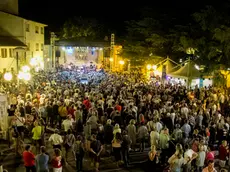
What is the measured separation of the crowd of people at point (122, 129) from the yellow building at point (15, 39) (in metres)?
10.8

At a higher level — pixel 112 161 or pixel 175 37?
pixel 175 37

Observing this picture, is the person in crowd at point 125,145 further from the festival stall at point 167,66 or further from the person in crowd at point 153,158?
the festival stall at point 167,66

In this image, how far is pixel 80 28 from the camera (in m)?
53.2

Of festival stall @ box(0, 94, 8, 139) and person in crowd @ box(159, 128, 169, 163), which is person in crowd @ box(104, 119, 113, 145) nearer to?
person in crowd @ box(159, 128, 169, 163)

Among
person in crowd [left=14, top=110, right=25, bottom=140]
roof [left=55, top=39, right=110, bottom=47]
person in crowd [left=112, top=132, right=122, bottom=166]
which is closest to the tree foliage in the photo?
roof [left=55, top=39, right=110, bottom=47]

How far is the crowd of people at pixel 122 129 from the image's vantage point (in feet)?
32.9

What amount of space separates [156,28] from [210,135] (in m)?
19.5

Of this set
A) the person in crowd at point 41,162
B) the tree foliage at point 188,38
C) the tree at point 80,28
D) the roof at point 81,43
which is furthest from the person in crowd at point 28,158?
the tree at point 80,28

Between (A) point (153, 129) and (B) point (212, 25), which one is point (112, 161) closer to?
(A) point (153, 129)

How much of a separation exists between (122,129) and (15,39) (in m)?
23.5

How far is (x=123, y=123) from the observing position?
14172 millimetres

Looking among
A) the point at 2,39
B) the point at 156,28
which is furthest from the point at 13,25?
the point at 156,28

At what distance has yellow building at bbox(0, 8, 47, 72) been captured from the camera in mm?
30359

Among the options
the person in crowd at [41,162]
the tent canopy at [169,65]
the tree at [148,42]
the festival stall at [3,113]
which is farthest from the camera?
the tree at [148,42]
